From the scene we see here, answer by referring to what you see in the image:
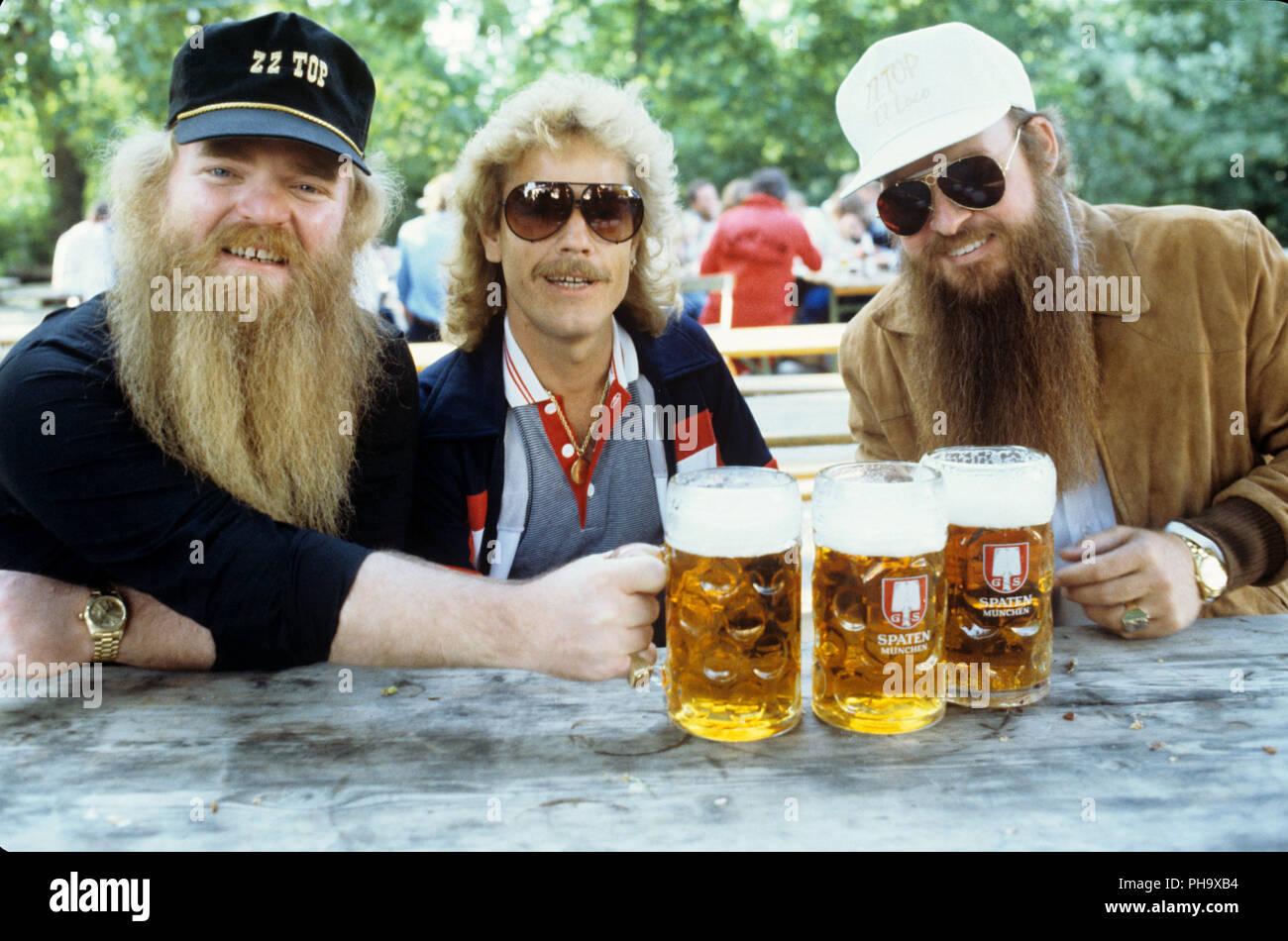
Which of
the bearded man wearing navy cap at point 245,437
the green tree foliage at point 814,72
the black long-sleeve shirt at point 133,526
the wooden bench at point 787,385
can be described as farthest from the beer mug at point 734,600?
the green tree foliage at point 814,72

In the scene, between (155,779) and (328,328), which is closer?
(155,779)

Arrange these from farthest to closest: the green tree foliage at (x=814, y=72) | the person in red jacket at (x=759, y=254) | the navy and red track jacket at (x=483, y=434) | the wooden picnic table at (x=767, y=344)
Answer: the green tree foliage at (x=814, y=72) < the person in red jacket at (x=759, y=254) < the wooden picnic table at (x=767, y=344) < the navy and red track jacket at (x=483, y=434)

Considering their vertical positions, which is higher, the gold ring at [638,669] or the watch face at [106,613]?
the watch face at [106,613]

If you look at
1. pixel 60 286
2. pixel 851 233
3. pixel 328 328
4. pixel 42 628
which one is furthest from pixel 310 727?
pixel 851 233

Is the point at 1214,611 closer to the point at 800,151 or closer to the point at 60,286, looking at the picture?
the point at 60,286

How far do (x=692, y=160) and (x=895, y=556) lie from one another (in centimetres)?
2059

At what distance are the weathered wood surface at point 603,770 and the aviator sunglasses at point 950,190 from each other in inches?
40.2

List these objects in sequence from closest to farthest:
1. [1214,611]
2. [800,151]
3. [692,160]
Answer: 1. [1214,611]
2. [800,151]
3. [692,160]

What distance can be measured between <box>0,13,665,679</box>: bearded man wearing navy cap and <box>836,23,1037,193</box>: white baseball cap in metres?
1.10

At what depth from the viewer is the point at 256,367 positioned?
1.90 metres

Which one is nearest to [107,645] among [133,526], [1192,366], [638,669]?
[133,526]

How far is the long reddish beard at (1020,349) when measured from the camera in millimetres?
2115

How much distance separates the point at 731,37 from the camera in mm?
16922

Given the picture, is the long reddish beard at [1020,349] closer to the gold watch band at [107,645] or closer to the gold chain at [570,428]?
the gold chain at [570,428]
